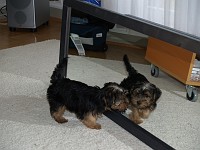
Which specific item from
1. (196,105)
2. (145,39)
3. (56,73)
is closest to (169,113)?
(196,105)

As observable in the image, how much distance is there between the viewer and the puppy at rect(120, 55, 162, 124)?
115cm

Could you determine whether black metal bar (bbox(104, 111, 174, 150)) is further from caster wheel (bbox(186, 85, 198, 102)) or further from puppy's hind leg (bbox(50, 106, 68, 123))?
caster wheel (bbox(186, 85, 198, 102))

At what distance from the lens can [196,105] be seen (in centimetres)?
138

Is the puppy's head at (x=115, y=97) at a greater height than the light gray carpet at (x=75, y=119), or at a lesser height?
greater

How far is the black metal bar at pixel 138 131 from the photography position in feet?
3.63

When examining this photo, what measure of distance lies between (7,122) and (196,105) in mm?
836

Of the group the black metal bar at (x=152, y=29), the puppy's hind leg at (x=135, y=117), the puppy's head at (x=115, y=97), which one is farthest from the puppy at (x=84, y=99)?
the black metal bar at (x=152, y=29)

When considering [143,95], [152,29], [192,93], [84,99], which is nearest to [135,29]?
[152,29]

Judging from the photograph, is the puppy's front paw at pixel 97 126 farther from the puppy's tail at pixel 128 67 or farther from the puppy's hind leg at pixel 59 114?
the puppy's tail at pixel 128 67

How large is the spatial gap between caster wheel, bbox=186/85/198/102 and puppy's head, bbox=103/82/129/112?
1.15 feet

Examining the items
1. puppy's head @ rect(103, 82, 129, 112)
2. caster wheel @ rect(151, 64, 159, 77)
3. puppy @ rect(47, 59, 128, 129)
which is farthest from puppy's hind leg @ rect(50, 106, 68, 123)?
caster wheel @ rect(151, 64, 159, 77)

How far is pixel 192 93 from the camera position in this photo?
1.36 metres

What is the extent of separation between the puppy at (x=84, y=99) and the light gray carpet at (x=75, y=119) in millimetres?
64

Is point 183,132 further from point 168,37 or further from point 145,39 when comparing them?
point 168,37
